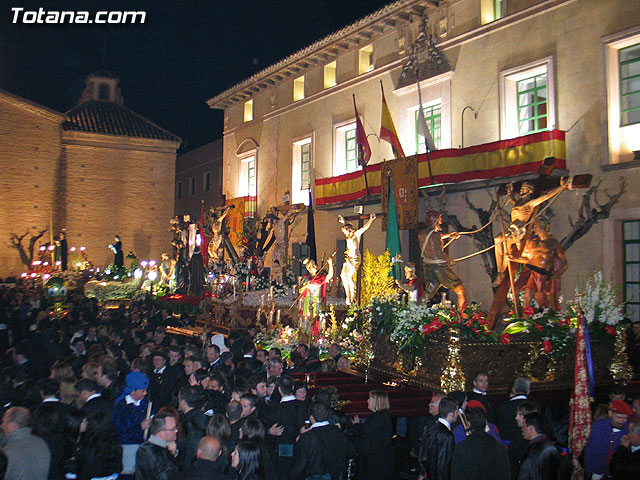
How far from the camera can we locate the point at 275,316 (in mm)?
18281

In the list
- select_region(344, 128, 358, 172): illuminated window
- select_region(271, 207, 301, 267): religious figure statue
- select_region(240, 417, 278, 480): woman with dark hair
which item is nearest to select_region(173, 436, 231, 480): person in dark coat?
select_region(240, 417, 278, 480): woman with dark hair

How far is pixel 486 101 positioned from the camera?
20.5 meters

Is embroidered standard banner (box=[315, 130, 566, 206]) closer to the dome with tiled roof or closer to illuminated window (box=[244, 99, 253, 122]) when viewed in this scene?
illuminated window (box=[244, 99, 253, 122])

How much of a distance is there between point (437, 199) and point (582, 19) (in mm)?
7022

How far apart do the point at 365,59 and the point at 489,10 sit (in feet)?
23.4

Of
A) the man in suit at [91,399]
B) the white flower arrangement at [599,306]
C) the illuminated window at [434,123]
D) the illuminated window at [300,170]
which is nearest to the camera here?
the man in suit at [91,399]

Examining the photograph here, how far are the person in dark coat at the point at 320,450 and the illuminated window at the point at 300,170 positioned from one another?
24390 millimetres

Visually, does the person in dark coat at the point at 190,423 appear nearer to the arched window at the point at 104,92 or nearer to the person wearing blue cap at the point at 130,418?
the person wearing blue cap at the point at 130,418

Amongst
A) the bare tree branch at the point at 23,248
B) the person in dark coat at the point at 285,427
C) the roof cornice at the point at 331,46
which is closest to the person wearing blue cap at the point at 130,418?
the person in dark coat at the point at 285,427

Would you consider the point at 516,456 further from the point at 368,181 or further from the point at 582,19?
the point at 368,181

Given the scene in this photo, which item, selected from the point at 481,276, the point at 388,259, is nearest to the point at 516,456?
the point at 388,259

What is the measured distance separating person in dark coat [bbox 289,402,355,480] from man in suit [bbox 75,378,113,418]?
203cm

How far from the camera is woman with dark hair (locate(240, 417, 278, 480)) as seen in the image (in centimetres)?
541

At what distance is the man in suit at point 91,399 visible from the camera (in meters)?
6.27
